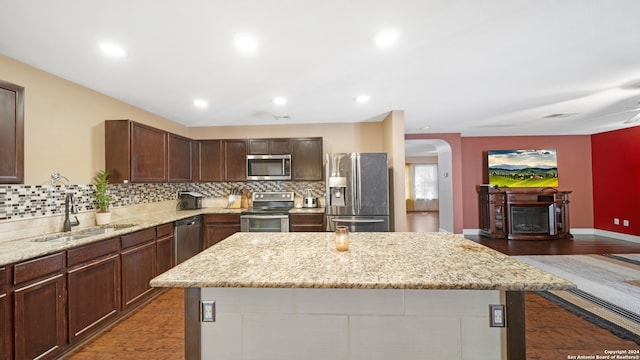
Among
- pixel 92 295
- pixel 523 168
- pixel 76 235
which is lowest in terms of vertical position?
pixel 92 295

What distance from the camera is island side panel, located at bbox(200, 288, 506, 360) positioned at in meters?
1.18

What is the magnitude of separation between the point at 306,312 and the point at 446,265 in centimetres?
72

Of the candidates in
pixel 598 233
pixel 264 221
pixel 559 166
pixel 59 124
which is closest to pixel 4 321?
pixel 59 124

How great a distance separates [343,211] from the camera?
12.2 feet

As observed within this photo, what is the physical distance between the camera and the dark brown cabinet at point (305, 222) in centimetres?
387

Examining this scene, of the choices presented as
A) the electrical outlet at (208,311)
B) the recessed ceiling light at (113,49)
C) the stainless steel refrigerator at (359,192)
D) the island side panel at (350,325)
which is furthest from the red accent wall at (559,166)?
the recessed ceiling light at (113,49)

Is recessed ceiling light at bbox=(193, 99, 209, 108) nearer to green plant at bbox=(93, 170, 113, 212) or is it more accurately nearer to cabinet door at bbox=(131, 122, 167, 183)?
cabinet door at bbox=(131, 122, 167, 183)

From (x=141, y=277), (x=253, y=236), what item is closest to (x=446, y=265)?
(x=253, y=236)

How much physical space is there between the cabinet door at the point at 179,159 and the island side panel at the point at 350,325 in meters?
3.05

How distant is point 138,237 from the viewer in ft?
8.81

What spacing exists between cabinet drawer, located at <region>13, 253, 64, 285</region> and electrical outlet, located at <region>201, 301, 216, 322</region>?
56.1 inches

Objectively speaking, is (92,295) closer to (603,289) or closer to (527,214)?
(603,289)

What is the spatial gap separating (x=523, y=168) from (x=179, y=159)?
281 inches

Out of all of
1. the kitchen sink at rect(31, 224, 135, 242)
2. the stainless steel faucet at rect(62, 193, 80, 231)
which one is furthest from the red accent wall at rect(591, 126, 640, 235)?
the stainless steel faucet at rect(62, 193, 80, 231)
